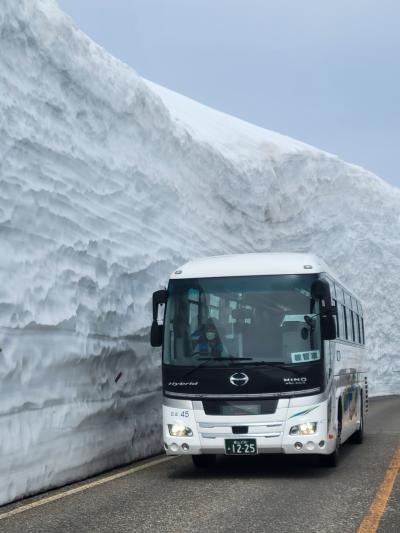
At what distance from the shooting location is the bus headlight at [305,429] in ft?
28.9

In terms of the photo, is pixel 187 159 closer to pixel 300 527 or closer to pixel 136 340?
pixel 136 340

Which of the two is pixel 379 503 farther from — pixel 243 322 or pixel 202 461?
pixel 202 461

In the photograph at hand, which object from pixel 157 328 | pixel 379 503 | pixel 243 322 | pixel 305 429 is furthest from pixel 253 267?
pixel 379 503

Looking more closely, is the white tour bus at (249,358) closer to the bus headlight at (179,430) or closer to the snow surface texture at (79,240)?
the bus headlight at (179,430)

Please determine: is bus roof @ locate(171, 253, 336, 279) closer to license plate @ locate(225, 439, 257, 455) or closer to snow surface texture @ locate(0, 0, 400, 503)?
snow surface texture @ locate(0, 0, 400, 503)

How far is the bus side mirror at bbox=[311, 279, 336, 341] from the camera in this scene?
899 cm

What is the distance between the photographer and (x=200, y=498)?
744 centimetres

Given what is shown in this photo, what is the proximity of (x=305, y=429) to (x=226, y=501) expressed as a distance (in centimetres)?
187

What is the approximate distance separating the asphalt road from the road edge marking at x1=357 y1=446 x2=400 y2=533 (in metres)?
0.03

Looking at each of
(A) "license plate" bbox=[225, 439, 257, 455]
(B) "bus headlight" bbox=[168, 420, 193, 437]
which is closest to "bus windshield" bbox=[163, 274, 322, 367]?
(B) "bus headlight" bbox=[168, 420, 193, 437]

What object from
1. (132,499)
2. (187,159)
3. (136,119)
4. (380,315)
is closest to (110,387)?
(132,499)

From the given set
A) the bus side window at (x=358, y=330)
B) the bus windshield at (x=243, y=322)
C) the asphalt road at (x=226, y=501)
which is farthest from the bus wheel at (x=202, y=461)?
the bus side window at (x=358, y=330)

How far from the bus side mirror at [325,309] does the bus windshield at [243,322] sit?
0.26ft

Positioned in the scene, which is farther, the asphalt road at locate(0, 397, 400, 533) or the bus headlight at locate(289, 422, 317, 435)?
the bus headlight at locate(289, 422, 317, 435)
